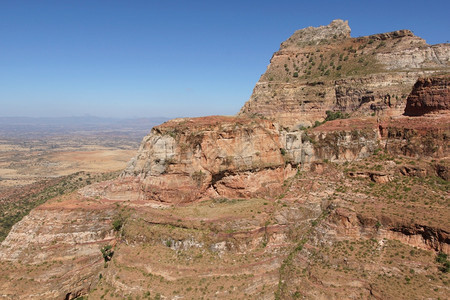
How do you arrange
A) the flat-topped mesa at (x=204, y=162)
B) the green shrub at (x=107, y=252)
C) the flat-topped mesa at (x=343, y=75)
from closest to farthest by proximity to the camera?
1. the green shrub at (x=107, y=252)
2. the flat-topped mesa at (x=204, y=162)
3. the flat-topped mesa at (x=343, y=75)

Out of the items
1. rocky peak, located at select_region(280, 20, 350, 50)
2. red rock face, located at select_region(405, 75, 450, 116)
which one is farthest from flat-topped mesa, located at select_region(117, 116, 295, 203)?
rocky peak, located at select_region(280, 20, 350, 50)

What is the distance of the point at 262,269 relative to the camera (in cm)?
2019

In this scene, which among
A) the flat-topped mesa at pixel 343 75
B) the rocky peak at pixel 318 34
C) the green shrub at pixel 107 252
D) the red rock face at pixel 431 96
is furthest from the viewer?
the rocky peak at pixel 318 34

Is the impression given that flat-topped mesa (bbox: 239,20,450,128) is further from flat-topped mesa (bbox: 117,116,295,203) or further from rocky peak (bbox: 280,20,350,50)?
flat-topped mesa (bbox: 117,116,295,203)

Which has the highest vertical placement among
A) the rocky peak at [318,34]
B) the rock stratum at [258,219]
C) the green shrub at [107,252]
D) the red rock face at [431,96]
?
the rocky peak at [318,34]

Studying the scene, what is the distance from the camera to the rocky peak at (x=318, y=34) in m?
54.2

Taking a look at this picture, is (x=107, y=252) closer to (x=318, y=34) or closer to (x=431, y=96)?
(x=431, y=96)

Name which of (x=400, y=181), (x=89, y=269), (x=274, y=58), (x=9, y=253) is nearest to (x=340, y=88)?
(x=274, y=58)

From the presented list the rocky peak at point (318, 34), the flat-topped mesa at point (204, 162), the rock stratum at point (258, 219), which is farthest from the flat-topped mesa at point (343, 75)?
the flat-topped mesa at point (204, 162)

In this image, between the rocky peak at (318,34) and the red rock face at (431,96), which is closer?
the red rock face at (431,96)

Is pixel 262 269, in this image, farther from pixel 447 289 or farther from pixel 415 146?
pixel 415 146

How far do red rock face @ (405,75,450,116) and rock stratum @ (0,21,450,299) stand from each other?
0.10m

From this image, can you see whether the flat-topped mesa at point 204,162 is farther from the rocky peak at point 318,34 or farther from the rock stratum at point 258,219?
the rocky peak at point 318,34

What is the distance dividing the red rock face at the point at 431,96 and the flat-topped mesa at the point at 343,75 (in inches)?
259
